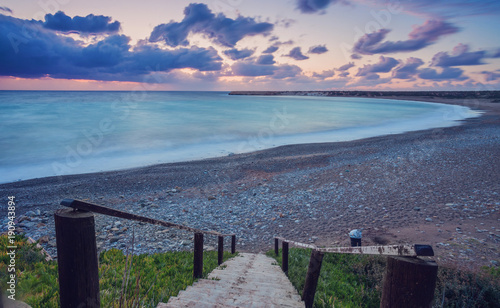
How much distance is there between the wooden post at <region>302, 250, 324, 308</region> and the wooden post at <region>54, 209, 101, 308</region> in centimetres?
262

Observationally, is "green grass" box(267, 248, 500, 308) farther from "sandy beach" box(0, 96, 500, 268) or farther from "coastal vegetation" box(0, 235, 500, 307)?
"sandy beach" box(0, 96, 500, 268)

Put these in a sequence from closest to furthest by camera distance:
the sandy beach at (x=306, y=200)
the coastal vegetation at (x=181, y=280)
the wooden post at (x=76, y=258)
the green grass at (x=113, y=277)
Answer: the wooden post at (x=76, y=258)
the green grass at (x=113, y=277)
the coastal vegetation at (x=181, y=280)
the sandy beach at (x=306, y=200)

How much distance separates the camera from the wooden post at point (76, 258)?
1.87 metres

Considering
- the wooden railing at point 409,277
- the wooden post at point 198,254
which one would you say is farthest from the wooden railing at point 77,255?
the wooden post at point 198,254

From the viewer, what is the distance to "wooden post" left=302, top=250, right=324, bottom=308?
3617 mm

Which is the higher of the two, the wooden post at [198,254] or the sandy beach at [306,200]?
the wooden post at [198,254]

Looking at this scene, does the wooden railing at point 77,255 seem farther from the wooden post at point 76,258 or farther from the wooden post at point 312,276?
the wooden post at point 312,276

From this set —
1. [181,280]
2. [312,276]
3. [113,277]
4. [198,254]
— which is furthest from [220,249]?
[312,276]

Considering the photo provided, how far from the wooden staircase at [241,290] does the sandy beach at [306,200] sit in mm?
3667

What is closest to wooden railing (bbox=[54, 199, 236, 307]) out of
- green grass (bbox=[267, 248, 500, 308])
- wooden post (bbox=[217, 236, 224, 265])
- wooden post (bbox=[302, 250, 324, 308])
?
wooden post (bbox=[302, 250, 324, 308])

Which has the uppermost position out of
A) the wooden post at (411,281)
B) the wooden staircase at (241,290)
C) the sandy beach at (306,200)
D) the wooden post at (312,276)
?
the wooden post at (411,281)

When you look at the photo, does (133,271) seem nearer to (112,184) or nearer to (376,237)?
(376,237)

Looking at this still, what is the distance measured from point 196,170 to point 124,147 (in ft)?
48.8

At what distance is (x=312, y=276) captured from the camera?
369 centimetres
